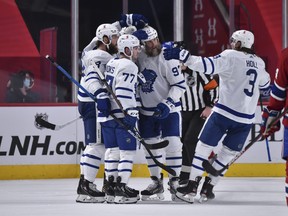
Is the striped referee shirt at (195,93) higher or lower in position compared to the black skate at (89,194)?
higher

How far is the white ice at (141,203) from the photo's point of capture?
322 inches

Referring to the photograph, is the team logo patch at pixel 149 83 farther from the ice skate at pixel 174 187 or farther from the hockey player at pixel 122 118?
the ice skate at pixel 174 187

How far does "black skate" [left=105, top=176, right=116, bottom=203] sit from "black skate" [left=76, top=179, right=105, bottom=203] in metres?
0.08

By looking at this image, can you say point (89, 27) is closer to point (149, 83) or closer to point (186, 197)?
point (149, 83)

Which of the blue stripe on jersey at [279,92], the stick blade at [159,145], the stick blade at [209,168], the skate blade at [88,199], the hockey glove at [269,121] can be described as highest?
the blue stripe on jersey at [279,92]

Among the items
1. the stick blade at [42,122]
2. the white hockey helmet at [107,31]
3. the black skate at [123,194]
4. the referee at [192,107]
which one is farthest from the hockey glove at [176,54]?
the stick blade at [42,122]

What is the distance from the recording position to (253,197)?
31.6 ft

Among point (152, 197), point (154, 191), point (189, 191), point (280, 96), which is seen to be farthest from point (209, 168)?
point (280, 96)

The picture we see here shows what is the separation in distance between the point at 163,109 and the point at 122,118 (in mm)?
314

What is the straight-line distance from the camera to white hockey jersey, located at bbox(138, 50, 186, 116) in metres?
9.05

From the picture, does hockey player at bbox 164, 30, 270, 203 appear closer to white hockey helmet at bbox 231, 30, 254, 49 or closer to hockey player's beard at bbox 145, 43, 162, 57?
white hockey helmet at bbox 231, 30, 254, 49

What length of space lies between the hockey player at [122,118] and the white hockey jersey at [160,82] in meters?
0.19

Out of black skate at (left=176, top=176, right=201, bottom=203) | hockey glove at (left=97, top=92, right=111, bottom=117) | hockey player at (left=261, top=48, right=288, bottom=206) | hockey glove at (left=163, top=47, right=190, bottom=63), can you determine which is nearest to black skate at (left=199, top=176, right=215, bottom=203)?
black skate at (left=176, top=176, right=201, bottom=203)

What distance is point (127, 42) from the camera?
8.79 m
